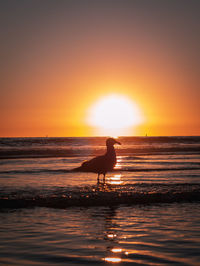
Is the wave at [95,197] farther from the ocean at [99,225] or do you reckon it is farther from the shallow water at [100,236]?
the shallow water at [100,236]

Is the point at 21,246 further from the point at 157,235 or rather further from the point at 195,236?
the point at 195,236

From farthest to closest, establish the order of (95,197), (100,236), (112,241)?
(95,197)
(100,236)
(112,241)

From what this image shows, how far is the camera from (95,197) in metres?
10.5

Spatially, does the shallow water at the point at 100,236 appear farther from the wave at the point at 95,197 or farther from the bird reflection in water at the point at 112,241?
the wave at the point at 95,197

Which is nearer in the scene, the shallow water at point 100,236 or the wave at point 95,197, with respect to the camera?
the shallow water at point 100,236

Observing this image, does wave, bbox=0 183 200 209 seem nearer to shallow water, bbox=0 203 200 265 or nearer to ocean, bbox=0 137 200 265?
ocean, bbox=0 137 200 265

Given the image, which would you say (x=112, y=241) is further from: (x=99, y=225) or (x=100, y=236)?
(x=99, y=225)

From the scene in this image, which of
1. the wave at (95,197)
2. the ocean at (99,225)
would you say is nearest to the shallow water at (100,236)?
the ocean at (99,225)

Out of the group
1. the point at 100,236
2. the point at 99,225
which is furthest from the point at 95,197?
the point at 100,236

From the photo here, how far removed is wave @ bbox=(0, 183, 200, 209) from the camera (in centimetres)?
979

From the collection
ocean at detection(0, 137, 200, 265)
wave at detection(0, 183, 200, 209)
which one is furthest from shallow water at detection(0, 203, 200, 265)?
wave at detection(0, 183, 200, 209)

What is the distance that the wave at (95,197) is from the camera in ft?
32.1

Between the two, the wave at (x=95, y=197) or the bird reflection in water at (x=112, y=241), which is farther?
the wave at (x=95, y=197)

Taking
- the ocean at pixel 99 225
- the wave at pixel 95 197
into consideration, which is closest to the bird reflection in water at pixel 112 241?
the ocean at pixel 99 225
